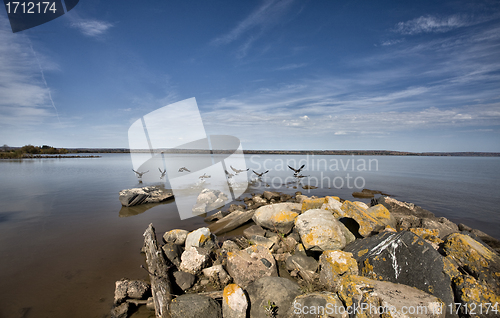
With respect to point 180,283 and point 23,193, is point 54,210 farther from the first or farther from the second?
point 180,283

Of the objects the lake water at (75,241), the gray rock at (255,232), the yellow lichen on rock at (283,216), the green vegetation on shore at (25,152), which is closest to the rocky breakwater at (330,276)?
the yellow lichen on rock at (283,216)

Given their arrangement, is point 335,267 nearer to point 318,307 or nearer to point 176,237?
point 318,307

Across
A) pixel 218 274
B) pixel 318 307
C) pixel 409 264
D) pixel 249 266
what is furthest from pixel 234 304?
pixel 409 264

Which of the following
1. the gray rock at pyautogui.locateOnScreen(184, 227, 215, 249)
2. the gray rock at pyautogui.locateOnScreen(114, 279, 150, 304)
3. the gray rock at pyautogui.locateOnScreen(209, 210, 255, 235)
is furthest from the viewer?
the gray rock at pyautogui.locateOnScreen(209, 210, 255, 235)

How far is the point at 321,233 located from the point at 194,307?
353 cm

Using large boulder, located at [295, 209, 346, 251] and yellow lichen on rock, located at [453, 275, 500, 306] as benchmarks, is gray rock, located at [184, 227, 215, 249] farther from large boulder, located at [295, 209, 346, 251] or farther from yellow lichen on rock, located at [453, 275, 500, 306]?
yellow lichen on rock, located at [453, 275, 500, 306]

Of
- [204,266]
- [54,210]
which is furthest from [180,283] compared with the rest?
[54,210]

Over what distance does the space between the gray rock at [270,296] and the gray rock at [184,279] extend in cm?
164

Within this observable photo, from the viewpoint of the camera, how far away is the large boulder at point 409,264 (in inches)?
134

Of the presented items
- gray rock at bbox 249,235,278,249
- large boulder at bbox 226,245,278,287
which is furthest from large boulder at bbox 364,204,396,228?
large boulder at bbox 226,245,278,287

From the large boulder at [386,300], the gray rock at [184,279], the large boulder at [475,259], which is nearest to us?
the large boulder at [386,300]

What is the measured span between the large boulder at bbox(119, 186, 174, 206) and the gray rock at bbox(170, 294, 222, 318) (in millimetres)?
10596

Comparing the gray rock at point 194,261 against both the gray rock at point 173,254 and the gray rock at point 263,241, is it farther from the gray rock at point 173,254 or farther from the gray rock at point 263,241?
the gray rock at point 263,241

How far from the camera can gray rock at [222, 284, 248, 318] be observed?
13.1 feet
